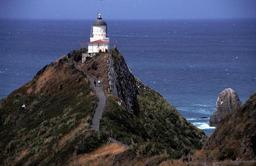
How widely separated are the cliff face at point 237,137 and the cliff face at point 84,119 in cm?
259

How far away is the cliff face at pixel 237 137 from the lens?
1162 inches

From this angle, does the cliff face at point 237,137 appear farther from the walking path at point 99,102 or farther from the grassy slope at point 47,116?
the walking path at point 99,102

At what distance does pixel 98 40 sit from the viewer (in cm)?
8619

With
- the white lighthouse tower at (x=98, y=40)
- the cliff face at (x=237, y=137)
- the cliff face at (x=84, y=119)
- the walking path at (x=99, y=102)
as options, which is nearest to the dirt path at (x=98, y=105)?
the walking path at (x=99, y=102)

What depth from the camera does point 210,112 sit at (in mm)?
110250

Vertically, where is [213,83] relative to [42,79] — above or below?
below

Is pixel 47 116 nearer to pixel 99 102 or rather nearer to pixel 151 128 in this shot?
pixel 99 102

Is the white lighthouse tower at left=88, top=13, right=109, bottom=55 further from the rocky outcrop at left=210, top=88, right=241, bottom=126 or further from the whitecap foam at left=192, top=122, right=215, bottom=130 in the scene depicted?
the rocky outcrop at left=210, top=88, right=241, bottom=126

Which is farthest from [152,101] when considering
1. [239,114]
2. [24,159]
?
[239,114]

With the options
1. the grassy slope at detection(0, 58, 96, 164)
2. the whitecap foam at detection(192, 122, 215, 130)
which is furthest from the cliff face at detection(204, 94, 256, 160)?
the whitecap foam at detection(192, 122, 215, 130)

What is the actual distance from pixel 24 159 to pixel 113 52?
35.8m

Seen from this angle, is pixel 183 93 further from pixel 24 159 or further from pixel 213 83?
pixel 24 159

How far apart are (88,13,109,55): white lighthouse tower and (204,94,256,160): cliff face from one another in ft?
173

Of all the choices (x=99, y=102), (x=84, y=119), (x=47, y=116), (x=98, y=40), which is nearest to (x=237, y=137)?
(x=84, y=119)
